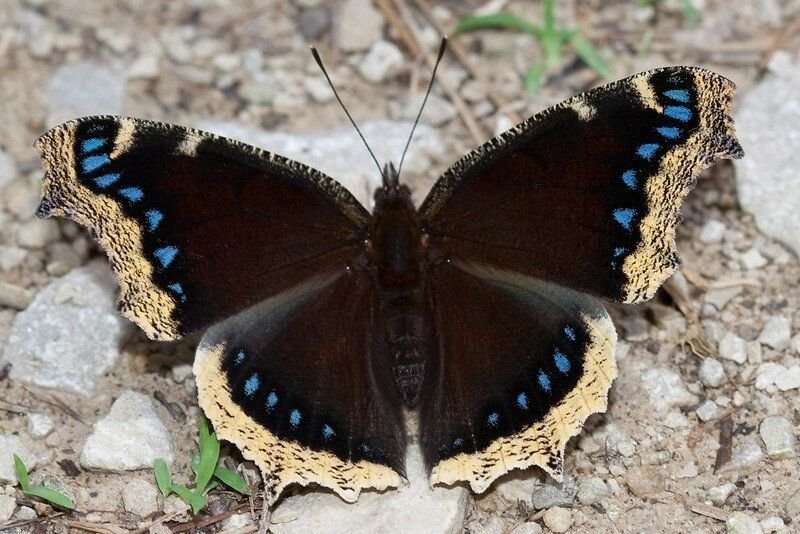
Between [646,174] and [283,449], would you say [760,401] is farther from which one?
[283,449]

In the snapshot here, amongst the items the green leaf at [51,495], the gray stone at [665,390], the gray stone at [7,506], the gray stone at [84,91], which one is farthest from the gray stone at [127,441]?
the gray stone at [665,390]

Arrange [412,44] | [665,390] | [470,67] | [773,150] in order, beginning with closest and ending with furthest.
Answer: [665,390] < [773,150] < [470,67] < [412,44]

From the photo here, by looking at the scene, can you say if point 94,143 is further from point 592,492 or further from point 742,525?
point 742,525

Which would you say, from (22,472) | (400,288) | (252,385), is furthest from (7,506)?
(400,288)

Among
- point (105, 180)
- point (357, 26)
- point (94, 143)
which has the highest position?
point (357, 26)

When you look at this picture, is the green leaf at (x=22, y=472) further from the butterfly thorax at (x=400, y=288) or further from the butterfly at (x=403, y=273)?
the butterfly thorax at (x=400, y=288)

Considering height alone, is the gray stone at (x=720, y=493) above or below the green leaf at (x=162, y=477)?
below

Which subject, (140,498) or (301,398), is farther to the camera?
(140,498)
